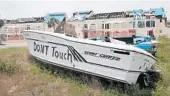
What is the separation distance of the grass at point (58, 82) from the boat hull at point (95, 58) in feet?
1.09

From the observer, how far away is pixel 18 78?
456 inches

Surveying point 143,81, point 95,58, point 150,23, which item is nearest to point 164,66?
point 143,81

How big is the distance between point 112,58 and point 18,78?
318 centimetres

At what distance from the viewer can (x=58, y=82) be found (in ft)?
36.6

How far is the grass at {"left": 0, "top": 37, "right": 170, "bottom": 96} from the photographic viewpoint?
10.4 meters

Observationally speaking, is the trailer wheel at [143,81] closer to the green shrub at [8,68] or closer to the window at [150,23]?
the green shrub at [8,68]

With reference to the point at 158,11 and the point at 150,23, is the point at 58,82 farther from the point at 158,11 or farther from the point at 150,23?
the point at 158,11

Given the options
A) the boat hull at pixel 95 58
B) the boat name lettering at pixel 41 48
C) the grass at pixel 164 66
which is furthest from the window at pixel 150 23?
the boat hull at pixel 95 58

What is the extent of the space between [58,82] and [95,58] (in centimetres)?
142

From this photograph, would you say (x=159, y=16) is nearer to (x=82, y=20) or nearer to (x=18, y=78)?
(x=82, y=20)

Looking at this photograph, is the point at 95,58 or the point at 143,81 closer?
the point at 95,58

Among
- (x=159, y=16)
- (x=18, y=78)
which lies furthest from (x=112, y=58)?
(x=159, y=16)

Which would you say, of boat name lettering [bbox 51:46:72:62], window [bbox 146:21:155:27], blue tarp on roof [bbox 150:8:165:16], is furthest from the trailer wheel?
blue tarp on roof [bbox 150:8:165:16]

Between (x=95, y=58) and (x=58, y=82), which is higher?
→ (x=95, y=58)
